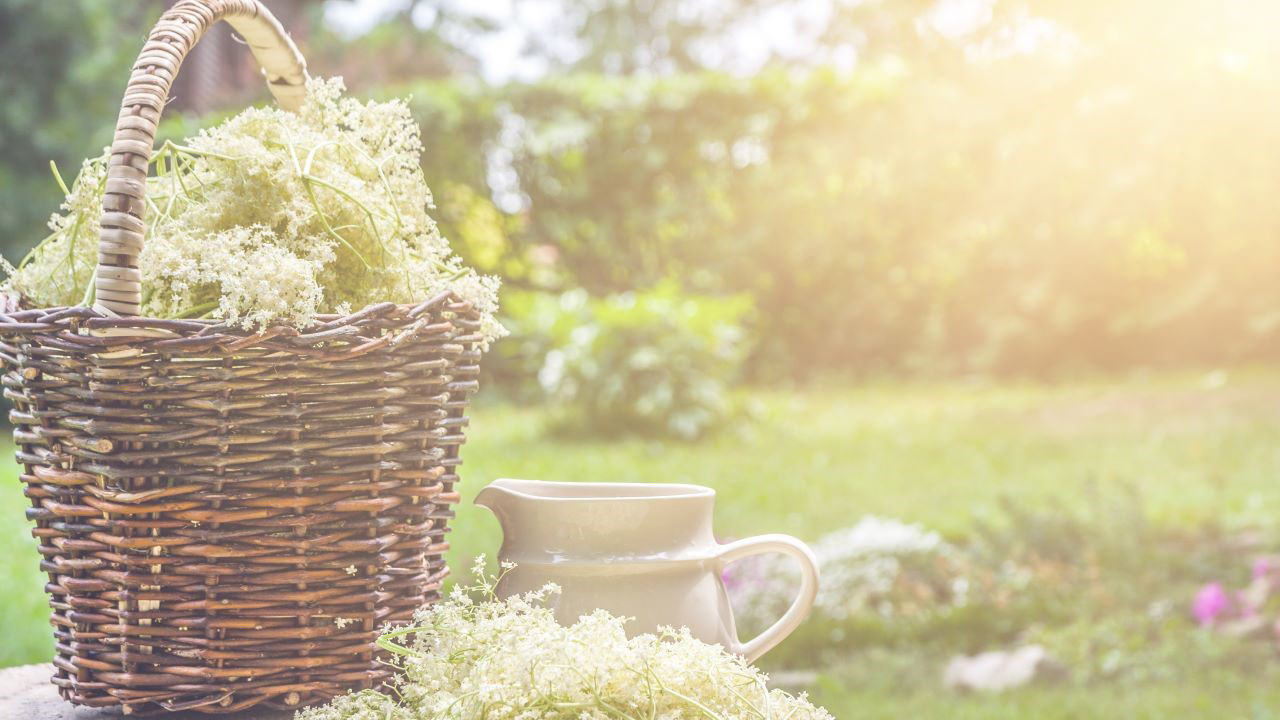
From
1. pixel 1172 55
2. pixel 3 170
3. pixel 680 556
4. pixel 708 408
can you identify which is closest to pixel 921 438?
pixel 708 408

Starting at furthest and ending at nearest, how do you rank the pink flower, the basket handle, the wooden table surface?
1. the pink flower
2. the wooden table surface
3. the basket handle

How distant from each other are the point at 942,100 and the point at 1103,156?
2191mm

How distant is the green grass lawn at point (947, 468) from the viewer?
323cm

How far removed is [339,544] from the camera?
1.12m

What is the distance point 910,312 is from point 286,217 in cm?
806

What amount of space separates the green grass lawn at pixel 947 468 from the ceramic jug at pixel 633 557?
208cm

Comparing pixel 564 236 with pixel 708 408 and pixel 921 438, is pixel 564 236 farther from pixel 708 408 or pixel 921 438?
pixel 921 438

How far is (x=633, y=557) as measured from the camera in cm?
112

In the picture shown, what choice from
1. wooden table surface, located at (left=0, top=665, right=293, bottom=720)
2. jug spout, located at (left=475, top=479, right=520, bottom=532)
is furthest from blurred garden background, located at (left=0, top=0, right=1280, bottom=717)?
jug spout, located at (left=475, top=479, right=520, bottom=532)

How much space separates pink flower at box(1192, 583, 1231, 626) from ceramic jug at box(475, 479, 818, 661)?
3.01m

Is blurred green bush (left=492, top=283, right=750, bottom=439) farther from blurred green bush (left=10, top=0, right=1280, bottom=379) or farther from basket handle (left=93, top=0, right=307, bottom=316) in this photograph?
basket handle (left=93, top=0, right=307, bottom=316)

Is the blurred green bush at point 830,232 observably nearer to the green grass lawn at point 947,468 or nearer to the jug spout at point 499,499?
the green grass lawn at point 947,468

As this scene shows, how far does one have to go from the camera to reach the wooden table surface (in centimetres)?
116

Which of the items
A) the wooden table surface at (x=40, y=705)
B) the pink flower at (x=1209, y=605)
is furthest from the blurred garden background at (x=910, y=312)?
the wooden table surface at (x=40, y=705)
